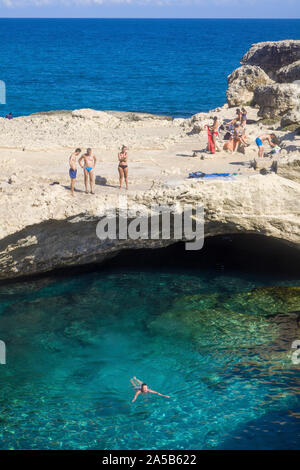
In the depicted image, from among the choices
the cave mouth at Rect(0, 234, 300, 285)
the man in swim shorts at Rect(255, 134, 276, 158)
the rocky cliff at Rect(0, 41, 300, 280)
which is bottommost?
the cave mouth at Rect(0, 234, 300, 285)

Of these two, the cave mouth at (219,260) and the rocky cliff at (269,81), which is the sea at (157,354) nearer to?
the cave mouth at (219,260)

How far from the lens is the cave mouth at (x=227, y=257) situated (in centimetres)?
1973

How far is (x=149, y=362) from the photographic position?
14.7m

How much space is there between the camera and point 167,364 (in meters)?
14.6

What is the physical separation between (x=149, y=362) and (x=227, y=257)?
6.98 metres

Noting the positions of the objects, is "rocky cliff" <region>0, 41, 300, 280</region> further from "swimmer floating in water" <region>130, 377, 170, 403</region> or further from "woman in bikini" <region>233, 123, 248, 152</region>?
"swimmer floating in water" <region>130, 377, 170, 403</region>

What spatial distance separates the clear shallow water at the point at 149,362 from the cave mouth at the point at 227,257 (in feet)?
2.23

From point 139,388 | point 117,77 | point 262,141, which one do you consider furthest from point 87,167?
point 117,77

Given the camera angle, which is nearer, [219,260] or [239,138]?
[219,260]

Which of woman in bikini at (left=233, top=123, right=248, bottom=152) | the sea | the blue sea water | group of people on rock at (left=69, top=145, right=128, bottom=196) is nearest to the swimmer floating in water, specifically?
the sea

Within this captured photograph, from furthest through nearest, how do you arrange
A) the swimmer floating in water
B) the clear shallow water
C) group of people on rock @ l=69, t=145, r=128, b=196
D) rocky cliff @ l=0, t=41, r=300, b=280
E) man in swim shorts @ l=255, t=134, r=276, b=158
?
man in swim shorts @ l=255, t=134, r=276, b=158, group of people on rock @ l=69, t=145, r=128, b=196, rocky cliff @ l=0, t=41, r=300, b=280, the swimmer floating in water, the clear shallow water

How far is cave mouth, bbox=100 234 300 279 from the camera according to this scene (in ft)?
64.7

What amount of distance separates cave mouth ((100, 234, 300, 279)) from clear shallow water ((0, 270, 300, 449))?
0.68m

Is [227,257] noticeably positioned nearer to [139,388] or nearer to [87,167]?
[87,167]
